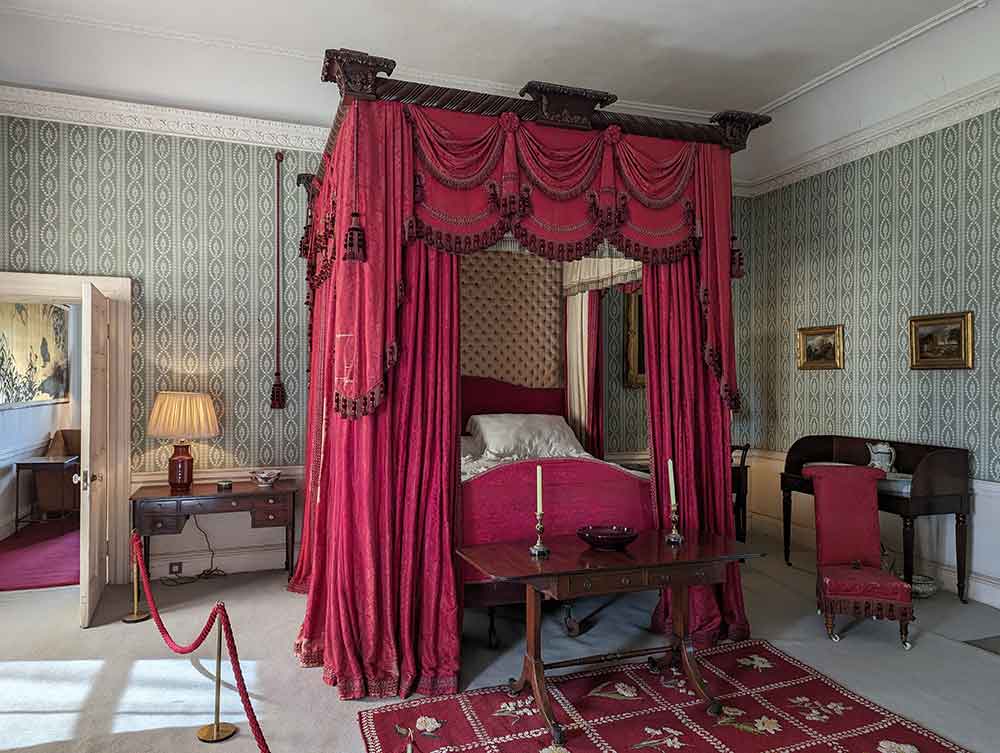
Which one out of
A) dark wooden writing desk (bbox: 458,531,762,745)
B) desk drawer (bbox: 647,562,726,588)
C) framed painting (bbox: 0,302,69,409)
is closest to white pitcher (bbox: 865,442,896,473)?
dark wooden writing desk (bbox: 458,531,762,745)

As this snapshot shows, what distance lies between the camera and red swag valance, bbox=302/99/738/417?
3.67 m

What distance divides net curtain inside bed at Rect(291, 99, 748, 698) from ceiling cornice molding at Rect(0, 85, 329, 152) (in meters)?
1.76

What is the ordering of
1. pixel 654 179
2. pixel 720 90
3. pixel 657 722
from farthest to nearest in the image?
pixel 720 90
pixel 654 179
pixel 657 722

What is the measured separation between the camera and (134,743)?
3.12 meters

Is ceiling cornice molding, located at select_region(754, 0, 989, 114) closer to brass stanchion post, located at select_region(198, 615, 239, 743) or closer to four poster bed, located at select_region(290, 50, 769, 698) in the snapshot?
four poster bed, located at select_region(290, 50, 769, 698)

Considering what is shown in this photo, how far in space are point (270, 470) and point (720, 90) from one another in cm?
523

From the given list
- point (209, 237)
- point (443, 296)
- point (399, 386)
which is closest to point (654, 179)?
point (443, 296)

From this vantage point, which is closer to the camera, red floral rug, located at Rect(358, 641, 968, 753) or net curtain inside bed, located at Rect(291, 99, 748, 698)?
red floral rug, located at Rect(358, 641, 968, 753)

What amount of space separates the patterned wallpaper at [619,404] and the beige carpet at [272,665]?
1.67 meters

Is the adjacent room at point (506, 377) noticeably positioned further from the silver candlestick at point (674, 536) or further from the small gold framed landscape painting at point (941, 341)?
the silver candlestick at point (674, 536)

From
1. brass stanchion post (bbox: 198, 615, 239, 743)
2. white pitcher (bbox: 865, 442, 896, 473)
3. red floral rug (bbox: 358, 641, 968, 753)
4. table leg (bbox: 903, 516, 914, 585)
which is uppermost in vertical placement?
white pitcher (bbox: 865, 442, 896, 473)

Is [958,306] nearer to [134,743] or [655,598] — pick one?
[655,598]

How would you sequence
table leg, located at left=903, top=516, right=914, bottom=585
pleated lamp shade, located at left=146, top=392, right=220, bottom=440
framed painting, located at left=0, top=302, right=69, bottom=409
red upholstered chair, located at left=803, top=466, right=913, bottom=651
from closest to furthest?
red upholstered chair, located at left=803, top=466, right=913, bottom=651 < table leg, located at left=903, top=516, right=914, bottom=585 < pleated lamp shade, located at left=146, top=392, right=220, bottom=440 < framed painting, located at left=0, top=302, right=69, bottom=409

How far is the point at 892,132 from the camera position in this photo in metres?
5.87
